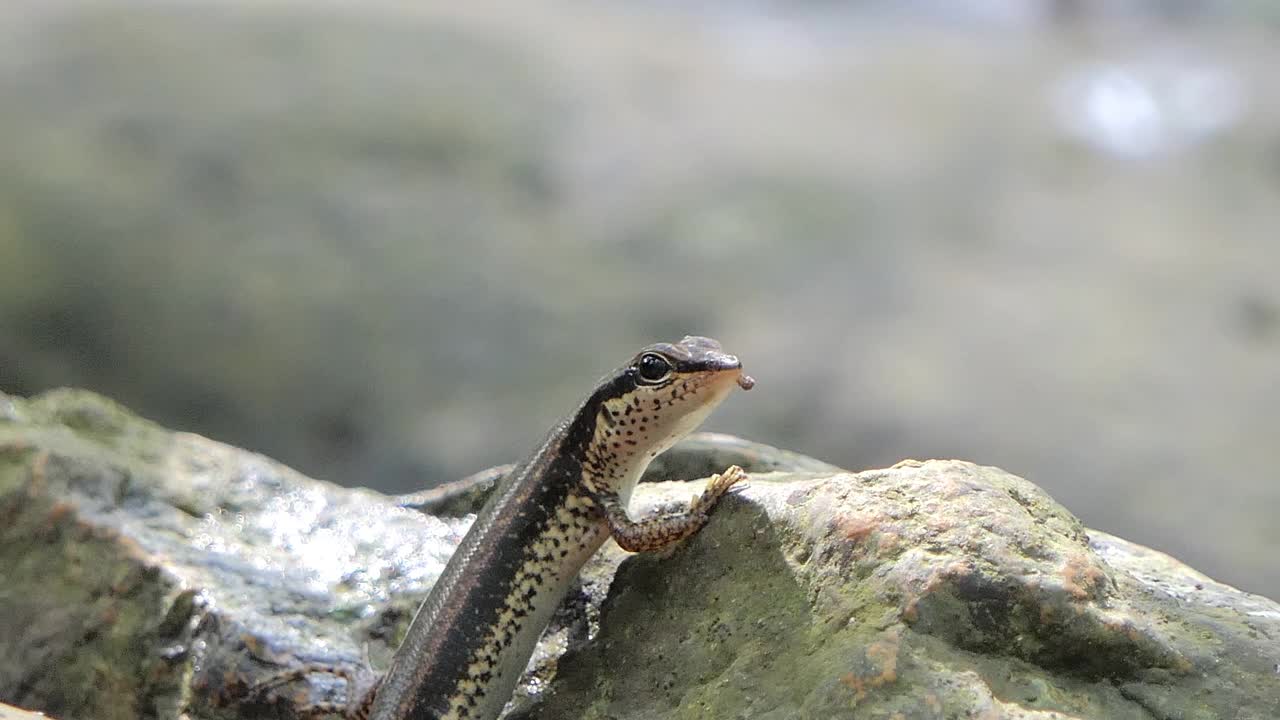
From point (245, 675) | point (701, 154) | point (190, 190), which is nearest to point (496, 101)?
point (701, 154)

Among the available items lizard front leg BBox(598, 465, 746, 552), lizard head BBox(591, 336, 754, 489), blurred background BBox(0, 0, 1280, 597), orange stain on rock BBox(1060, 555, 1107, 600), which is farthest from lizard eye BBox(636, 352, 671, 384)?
blurred background BBox(0, 0, 1280, 597)

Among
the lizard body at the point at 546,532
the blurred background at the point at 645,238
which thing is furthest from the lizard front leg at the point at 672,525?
the blurred background at the point at 645,238

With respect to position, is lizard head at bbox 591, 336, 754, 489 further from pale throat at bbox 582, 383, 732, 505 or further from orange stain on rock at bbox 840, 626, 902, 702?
orange stain on rock at bbox 840, 626, 902, 702

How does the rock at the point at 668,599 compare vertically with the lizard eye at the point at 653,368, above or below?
below

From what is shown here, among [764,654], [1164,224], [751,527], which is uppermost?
[1164,224]

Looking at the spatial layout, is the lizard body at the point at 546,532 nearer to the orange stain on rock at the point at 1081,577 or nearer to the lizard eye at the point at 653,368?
the lizard eye at the point at 653,368

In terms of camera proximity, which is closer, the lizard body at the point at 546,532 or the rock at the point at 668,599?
the rock at the point at 668,599

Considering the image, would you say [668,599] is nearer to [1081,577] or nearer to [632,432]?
[632,432]

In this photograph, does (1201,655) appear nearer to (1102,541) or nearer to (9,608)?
(1102,541)
